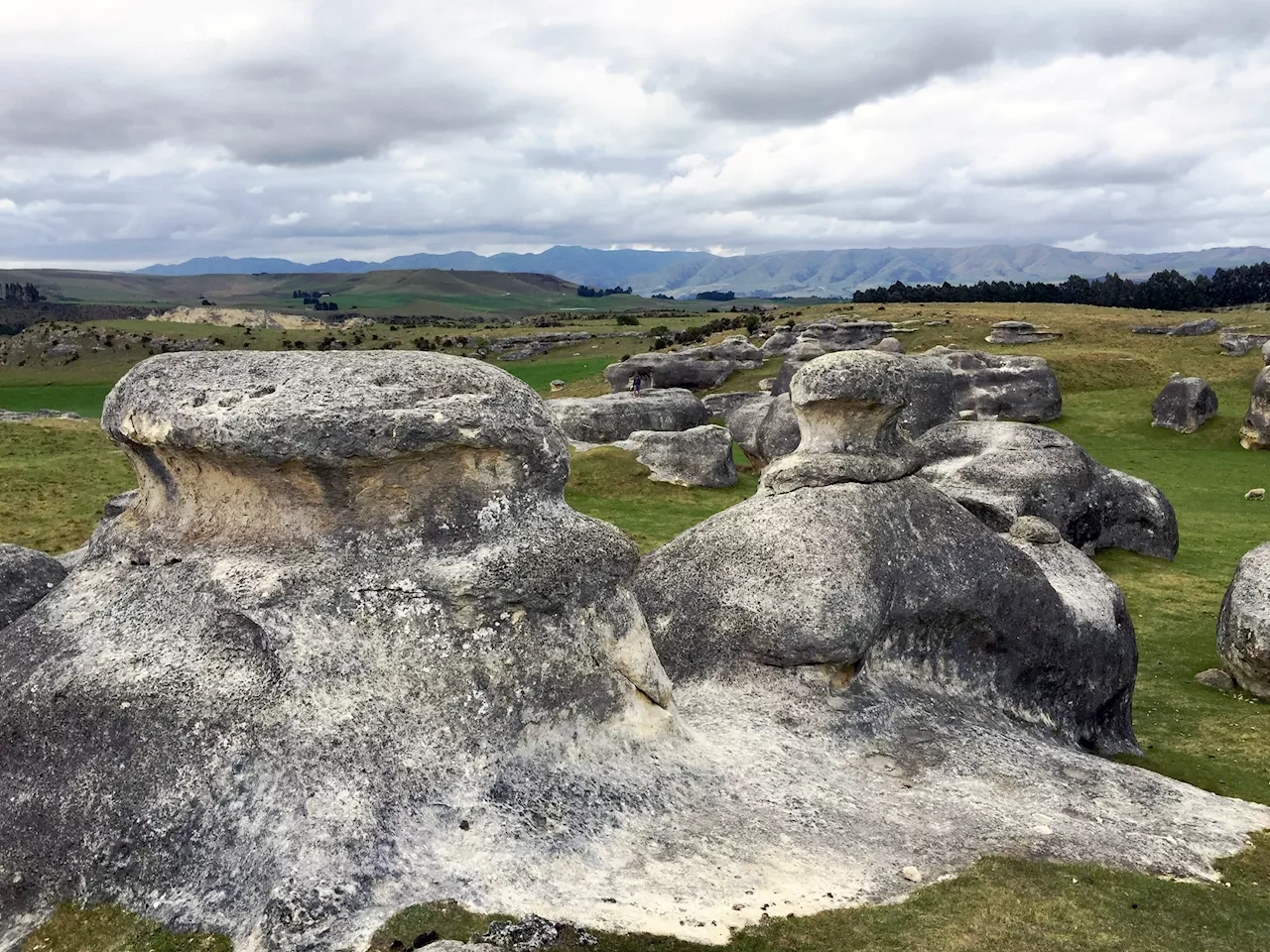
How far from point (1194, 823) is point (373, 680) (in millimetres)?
9640

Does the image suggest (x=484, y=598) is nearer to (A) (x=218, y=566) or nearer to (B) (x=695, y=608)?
(A) (x=218, y=566)

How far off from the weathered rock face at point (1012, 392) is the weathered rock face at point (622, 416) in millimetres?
15224

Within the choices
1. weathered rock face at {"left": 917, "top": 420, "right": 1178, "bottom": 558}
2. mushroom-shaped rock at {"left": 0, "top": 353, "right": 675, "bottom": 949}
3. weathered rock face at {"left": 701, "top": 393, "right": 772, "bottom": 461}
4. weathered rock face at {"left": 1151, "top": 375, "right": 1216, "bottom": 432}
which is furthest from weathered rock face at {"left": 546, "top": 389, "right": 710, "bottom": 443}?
mushroom-shaped rock at {"left": 0, "top": 353, "right": 675, "bottom": 949}

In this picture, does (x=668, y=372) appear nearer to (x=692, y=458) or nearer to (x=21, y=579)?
(x=692, y=458)

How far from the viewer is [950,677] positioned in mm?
15188

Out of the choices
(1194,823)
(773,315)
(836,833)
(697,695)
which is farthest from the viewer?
(773,315)

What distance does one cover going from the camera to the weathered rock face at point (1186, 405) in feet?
162

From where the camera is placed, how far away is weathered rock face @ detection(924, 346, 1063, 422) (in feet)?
176

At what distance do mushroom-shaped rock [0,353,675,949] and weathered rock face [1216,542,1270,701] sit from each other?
1459cm

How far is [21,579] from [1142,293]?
13815 centimetres

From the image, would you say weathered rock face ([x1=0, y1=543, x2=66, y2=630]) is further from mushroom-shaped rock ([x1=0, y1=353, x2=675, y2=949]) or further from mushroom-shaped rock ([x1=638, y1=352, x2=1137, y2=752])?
mushroom-shaped rock ([x1=638, y1=352, x2=1137, y2=752])

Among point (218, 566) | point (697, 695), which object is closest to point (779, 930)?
point (697, 695)

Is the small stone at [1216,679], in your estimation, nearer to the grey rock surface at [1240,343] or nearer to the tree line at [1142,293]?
the grey rock surface at [1240,343]

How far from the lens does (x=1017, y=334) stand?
254 feet
